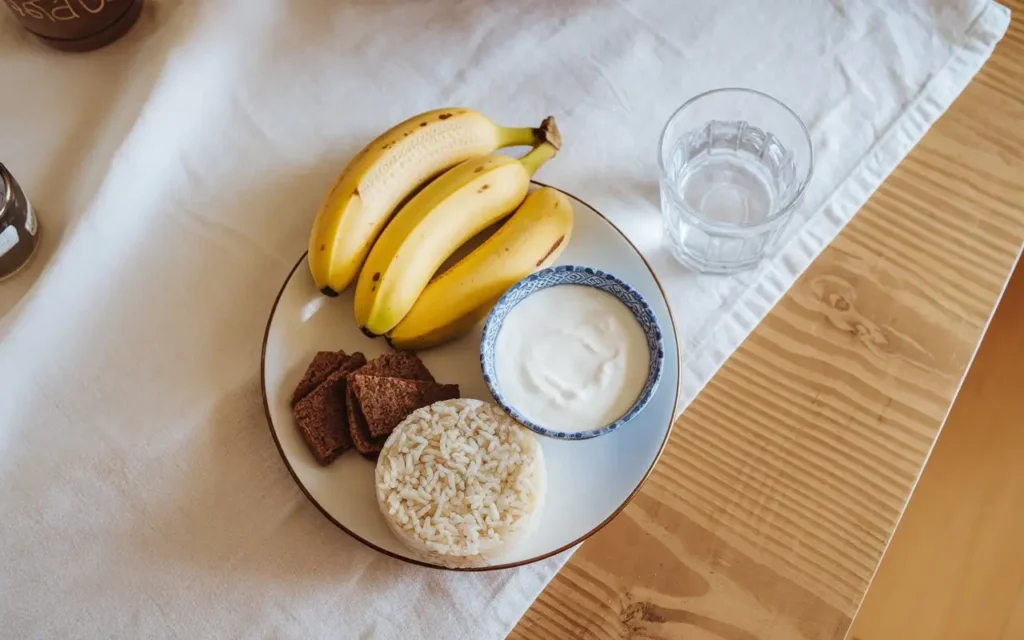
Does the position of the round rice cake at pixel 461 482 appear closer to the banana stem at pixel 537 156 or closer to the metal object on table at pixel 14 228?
the banana stem at pixel 537 156

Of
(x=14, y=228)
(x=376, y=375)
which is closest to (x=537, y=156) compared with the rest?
(x=376, y=375)

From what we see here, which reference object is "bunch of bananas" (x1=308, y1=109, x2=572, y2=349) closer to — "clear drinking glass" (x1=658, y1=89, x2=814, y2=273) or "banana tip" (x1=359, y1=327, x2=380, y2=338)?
"banana tip" (x1=359, y1=327, x2=380, y2=338)

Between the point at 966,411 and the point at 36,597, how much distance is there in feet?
3.45

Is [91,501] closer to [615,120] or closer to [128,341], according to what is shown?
[128,341]

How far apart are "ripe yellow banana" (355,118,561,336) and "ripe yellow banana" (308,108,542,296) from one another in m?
0.02

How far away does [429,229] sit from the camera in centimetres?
80

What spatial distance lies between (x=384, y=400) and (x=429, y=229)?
0.53 ft

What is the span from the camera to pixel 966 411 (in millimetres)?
1140

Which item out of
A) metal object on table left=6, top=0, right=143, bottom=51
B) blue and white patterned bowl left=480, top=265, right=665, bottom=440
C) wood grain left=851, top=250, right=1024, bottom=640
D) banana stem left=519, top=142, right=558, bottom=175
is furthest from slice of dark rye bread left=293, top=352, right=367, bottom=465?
wood grain left=851, top=250, right=1024, bottom=640

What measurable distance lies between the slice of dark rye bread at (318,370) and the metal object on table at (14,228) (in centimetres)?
31

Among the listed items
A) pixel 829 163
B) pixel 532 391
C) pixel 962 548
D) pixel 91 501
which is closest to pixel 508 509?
pixel 532 391

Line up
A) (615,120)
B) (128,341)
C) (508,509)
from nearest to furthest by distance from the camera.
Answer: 1. (508,509)
2. (128,341)
3. (615,120)

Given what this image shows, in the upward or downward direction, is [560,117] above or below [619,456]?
above

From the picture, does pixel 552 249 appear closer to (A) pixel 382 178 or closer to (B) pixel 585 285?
(B) pixel 585 285
